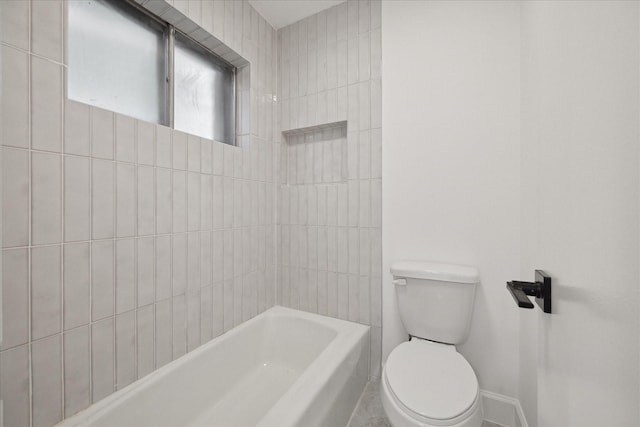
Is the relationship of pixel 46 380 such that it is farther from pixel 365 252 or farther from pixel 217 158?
pixel 365 252

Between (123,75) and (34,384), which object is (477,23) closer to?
(123,75)

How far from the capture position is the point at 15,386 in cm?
84

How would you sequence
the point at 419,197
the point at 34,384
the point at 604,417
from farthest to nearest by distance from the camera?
the point at 419,197 → the point at 34,384 → the point at 604,417

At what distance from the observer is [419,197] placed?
1.58 meters

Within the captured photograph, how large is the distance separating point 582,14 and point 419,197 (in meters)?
1.13

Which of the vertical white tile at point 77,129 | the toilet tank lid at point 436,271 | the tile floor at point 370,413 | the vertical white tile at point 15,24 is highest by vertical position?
the vertical white tile at point 15,24

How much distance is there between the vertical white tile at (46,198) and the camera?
88 centimetres

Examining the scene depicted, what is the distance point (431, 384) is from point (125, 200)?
1467 millimetres

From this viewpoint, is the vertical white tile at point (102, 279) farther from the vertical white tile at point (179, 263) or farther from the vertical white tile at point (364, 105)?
the vertical white tile at point (364, 105)

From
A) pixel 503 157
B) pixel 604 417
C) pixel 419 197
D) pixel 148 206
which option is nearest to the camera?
pixel 604 417

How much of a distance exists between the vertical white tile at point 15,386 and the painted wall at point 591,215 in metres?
1.47

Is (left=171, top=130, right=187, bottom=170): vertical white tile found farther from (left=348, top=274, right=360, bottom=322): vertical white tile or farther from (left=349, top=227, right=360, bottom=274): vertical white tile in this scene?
(left=348, top=274, right=360, bottom=322): vertical white tile

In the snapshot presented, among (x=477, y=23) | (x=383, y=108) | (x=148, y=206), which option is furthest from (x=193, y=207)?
(x=477, y=23)

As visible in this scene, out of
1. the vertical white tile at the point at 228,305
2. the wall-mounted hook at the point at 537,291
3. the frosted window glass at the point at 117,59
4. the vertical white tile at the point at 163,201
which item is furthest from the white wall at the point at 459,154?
the frosted window glass at the point at 117,59
